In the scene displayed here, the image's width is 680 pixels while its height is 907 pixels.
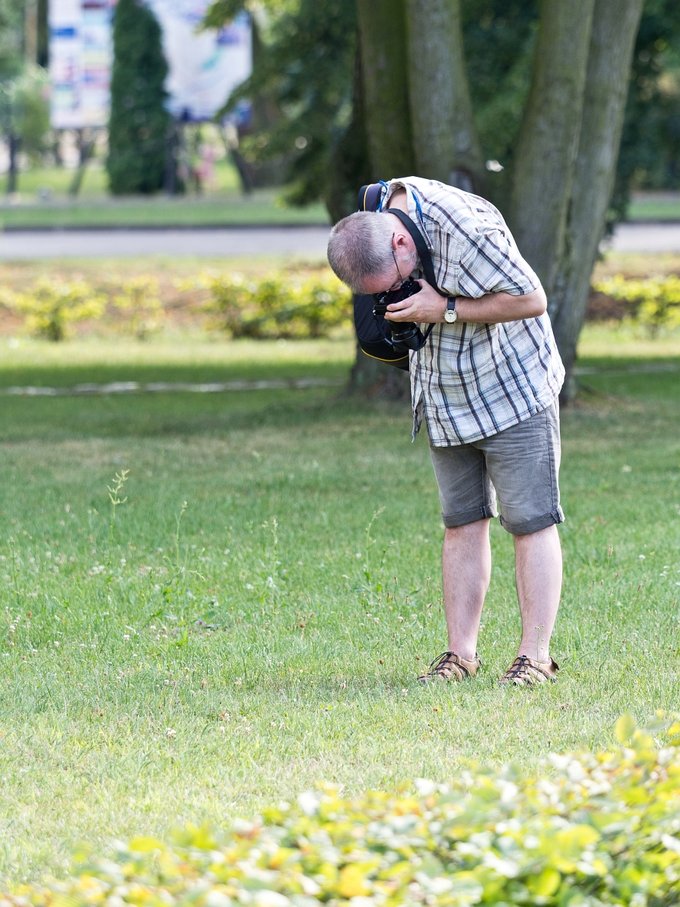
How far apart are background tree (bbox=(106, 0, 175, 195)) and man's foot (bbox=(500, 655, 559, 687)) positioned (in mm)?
34883

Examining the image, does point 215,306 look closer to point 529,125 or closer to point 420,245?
point 529,125

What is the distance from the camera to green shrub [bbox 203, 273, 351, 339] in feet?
65.9

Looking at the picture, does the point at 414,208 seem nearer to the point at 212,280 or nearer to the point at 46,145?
the point at 212,280

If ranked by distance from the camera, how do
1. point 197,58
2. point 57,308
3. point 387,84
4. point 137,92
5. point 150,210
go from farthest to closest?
1. point 137,92
2. point 197,58
3. point 150,210
4. point 57,308
5. point 387,84

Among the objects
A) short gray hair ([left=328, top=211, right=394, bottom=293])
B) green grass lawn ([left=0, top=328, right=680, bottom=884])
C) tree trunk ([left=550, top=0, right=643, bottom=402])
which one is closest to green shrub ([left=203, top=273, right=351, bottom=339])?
tree trunk ([left=550, top=0, right=643, bottom=402])

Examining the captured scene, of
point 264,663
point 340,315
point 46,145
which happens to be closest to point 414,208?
point 264,663

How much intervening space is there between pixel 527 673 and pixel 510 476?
68cm

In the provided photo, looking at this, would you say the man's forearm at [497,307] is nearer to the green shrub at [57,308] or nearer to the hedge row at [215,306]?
the hedge row at [215,306]

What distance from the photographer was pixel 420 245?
4766mm

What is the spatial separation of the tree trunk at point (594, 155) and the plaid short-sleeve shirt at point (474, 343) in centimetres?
738

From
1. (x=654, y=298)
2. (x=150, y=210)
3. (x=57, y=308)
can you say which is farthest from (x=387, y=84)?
(x=150, y=210)

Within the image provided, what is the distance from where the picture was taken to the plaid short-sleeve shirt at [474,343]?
479 centimetres

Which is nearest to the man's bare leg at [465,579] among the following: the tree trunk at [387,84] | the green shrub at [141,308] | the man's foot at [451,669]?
the man's foot at [451,669]

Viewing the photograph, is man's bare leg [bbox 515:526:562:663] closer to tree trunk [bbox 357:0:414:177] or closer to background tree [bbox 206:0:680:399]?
background tree [bbox 206:0:680:399]
